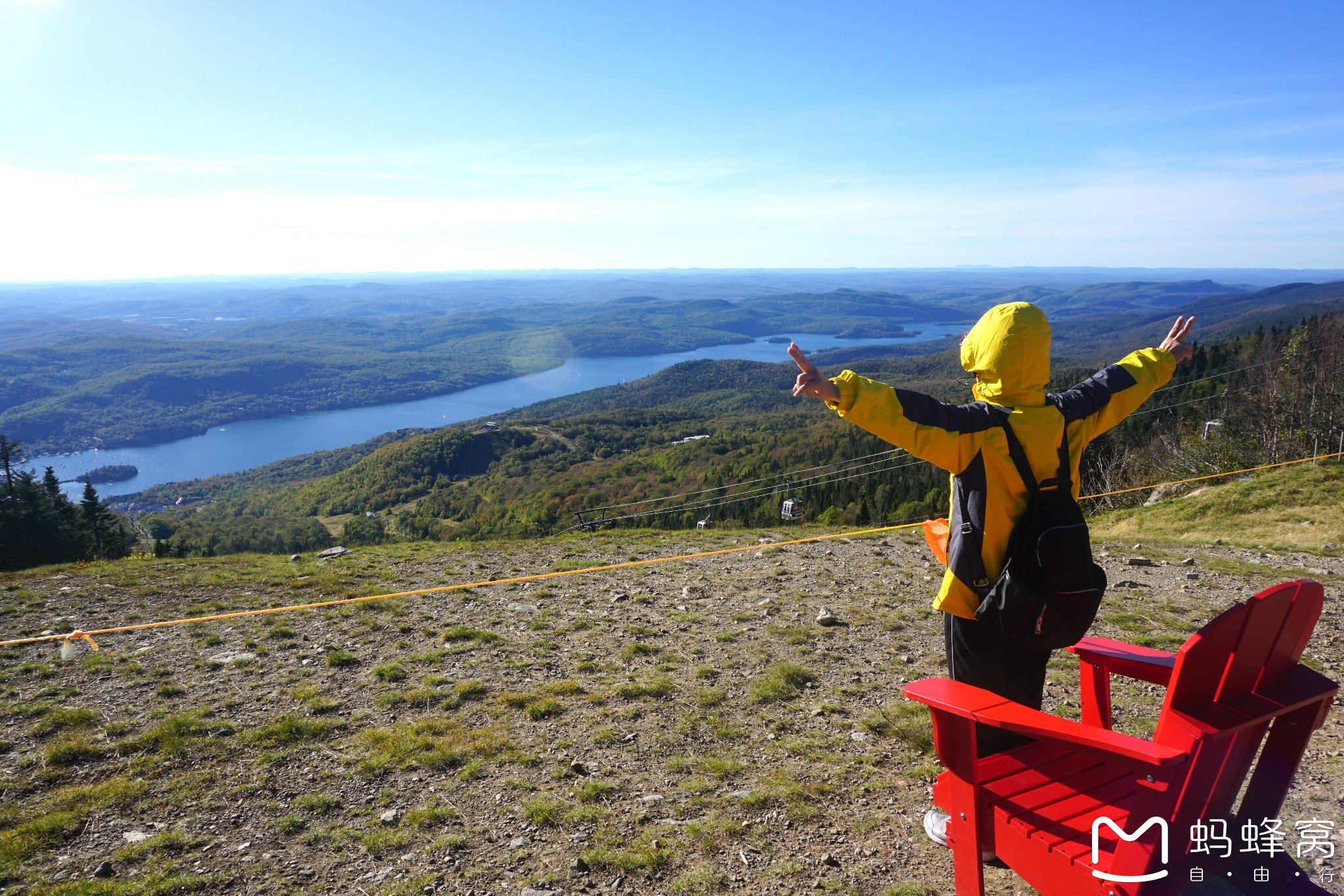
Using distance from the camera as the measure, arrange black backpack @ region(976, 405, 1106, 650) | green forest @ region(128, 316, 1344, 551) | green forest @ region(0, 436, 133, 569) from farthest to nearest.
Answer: green forest @ region(128, 316, 1344, 551) → green forest @ region(0, 436, 133, 569) → black backpack @ region(976, 405, 1106, 650)

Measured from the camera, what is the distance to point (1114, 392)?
2.89m

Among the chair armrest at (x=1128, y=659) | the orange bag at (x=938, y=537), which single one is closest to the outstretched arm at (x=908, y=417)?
the orange bag at (x=938, y=537)

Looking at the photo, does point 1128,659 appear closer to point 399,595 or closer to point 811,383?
point 811,383

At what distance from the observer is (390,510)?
79625 millimetres

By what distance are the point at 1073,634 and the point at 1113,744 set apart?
0.56 meters

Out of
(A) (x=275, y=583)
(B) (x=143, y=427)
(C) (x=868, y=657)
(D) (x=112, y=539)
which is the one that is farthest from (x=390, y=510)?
(B) (x=143, y=427)

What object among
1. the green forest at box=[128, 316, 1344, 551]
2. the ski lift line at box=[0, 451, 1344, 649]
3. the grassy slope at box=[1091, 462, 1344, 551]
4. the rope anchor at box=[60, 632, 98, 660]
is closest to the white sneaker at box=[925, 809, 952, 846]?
the ski lift line at box=[0, 451, 1344, 649]

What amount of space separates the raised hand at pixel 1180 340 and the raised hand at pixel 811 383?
6.46ft

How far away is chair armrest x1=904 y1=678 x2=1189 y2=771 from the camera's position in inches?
74.9

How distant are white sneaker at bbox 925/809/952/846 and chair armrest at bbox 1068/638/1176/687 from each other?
0.99 metres

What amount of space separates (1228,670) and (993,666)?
2.64 ft

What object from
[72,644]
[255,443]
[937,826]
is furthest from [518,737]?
[255,443]

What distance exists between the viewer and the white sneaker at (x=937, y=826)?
10.3 feet

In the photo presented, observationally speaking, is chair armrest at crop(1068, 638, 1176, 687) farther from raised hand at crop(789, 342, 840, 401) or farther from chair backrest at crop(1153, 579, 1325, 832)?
raised hand at crop(789, 342, 840, 401)
